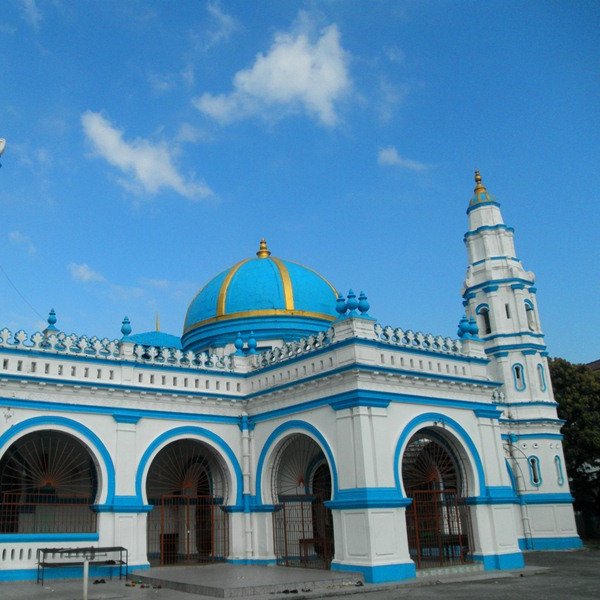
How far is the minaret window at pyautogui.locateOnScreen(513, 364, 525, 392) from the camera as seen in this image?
79.0 ft

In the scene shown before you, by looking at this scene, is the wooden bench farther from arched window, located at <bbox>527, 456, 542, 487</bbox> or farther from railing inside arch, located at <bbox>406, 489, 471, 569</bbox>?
arched window, located at <bbox>527, 456, 542, 487</bbox>

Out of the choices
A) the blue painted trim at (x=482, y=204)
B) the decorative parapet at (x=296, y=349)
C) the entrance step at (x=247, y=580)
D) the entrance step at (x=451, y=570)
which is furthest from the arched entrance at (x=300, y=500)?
the blue painted trim at (x=482, y=204)

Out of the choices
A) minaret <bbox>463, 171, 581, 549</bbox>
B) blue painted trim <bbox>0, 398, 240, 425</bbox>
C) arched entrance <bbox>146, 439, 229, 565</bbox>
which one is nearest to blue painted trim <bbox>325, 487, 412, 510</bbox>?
arched entrance <bbox>146, 439, 229, 565</bbox>

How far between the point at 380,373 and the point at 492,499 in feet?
14.4

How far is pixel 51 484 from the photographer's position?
51.0 feet

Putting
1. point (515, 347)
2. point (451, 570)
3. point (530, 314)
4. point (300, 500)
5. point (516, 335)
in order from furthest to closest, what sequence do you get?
point (530, 314), point (516, 335), point (515, 347), point (300, 500), point (451, 570)

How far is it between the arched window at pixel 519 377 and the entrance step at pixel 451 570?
993 cm

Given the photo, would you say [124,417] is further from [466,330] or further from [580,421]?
[580,421]

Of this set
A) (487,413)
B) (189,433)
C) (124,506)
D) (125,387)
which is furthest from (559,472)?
(125,387)

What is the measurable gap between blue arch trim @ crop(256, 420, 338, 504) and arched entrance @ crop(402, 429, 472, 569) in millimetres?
2087

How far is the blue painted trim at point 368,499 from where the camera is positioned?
1388 centimetres

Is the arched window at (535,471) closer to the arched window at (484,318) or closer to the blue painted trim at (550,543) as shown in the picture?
the blue painted trim at (550,543)

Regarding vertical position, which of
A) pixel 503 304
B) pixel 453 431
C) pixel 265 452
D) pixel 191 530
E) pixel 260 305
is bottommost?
pixel 191 530

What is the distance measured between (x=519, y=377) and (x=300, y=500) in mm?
10784
